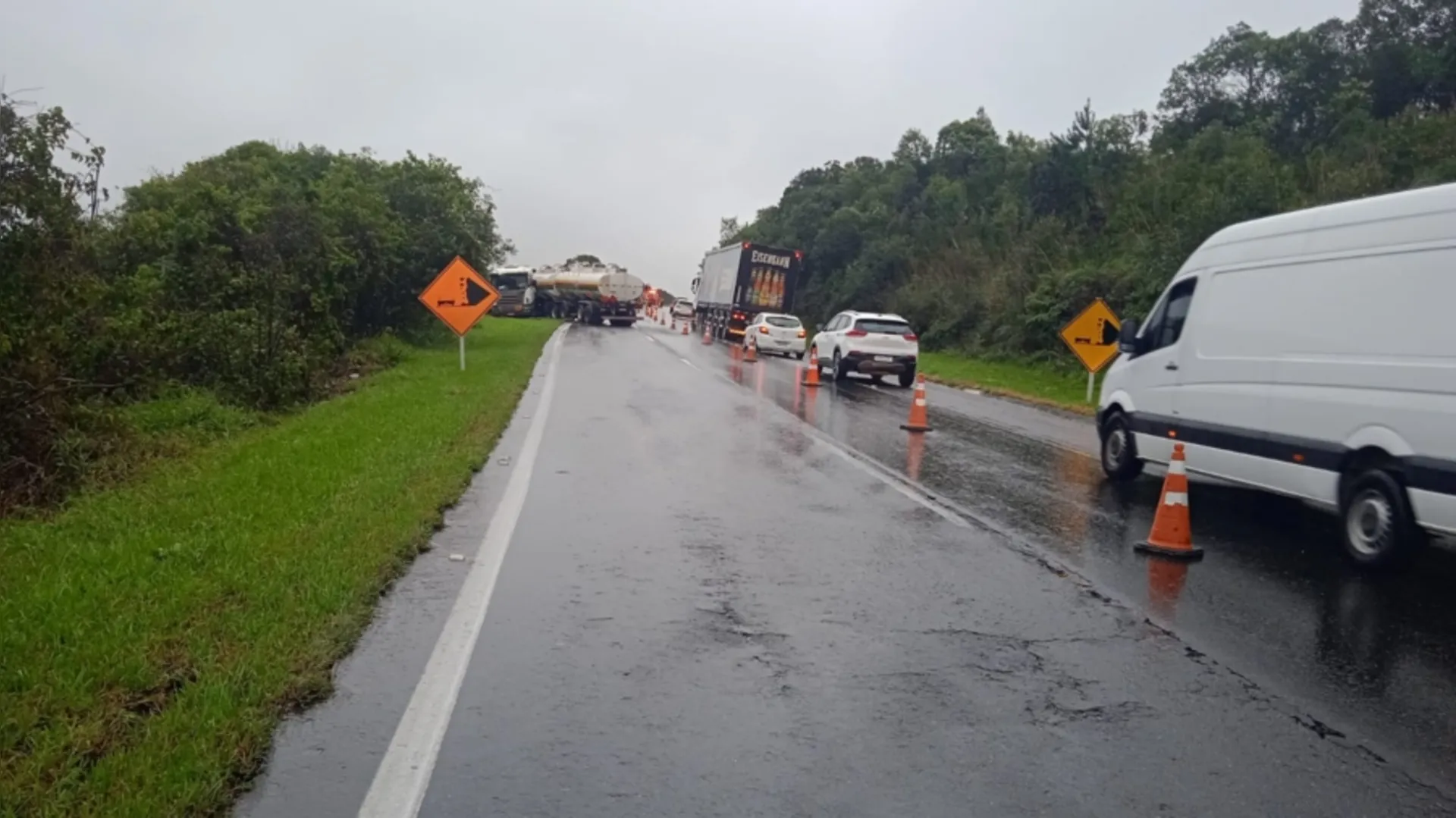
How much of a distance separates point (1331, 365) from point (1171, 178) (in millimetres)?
27349

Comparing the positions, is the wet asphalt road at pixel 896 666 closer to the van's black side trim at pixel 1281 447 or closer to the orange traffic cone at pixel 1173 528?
the orange traffic cone at pixel 1173 528

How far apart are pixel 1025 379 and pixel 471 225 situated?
50.2 ft

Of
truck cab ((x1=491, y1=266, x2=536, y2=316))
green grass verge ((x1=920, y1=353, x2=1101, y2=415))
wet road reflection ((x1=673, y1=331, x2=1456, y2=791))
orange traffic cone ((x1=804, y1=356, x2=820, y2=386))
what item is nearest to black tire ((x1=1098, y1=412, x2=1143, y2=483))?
wet road reflection ((x1=673, y1=331, x2=1456, y2=791))

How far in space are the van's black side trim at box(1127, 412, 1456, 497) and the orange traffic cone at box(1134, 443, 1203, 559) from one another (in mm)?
980

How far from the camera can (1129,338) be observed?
1223cm

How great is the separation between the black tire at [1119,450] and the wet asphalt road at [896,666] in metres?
0.87

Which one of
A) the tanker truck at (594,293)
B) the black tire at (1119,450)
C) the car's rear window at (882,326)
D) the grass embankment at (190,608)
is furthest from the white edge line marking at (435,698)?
the tanker truck at (594,293)

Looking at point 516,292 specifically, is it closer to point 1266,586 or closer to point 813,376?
point 813,376

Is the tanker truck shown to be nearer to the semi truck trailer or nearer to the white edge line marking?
the semi truck trailer

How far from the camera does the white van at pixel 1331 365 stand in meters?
8.00

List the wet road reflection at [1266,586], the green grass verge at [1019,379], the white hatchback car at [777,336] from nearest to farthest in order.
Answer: the wet road reflection at [1266,586]
the green grass verge at [1019,379]
the white hatchback car at [777,336]

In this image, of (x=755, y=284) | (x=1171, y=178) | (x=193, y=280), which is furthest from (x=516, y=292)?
(x=193, y=280)

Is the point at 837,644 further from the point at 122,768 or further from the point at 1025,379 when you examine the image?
the point at 1025,379

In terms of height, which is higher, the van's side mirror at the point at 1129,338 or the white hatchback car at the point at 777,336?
the van's side mirror at the point at 1129,338
